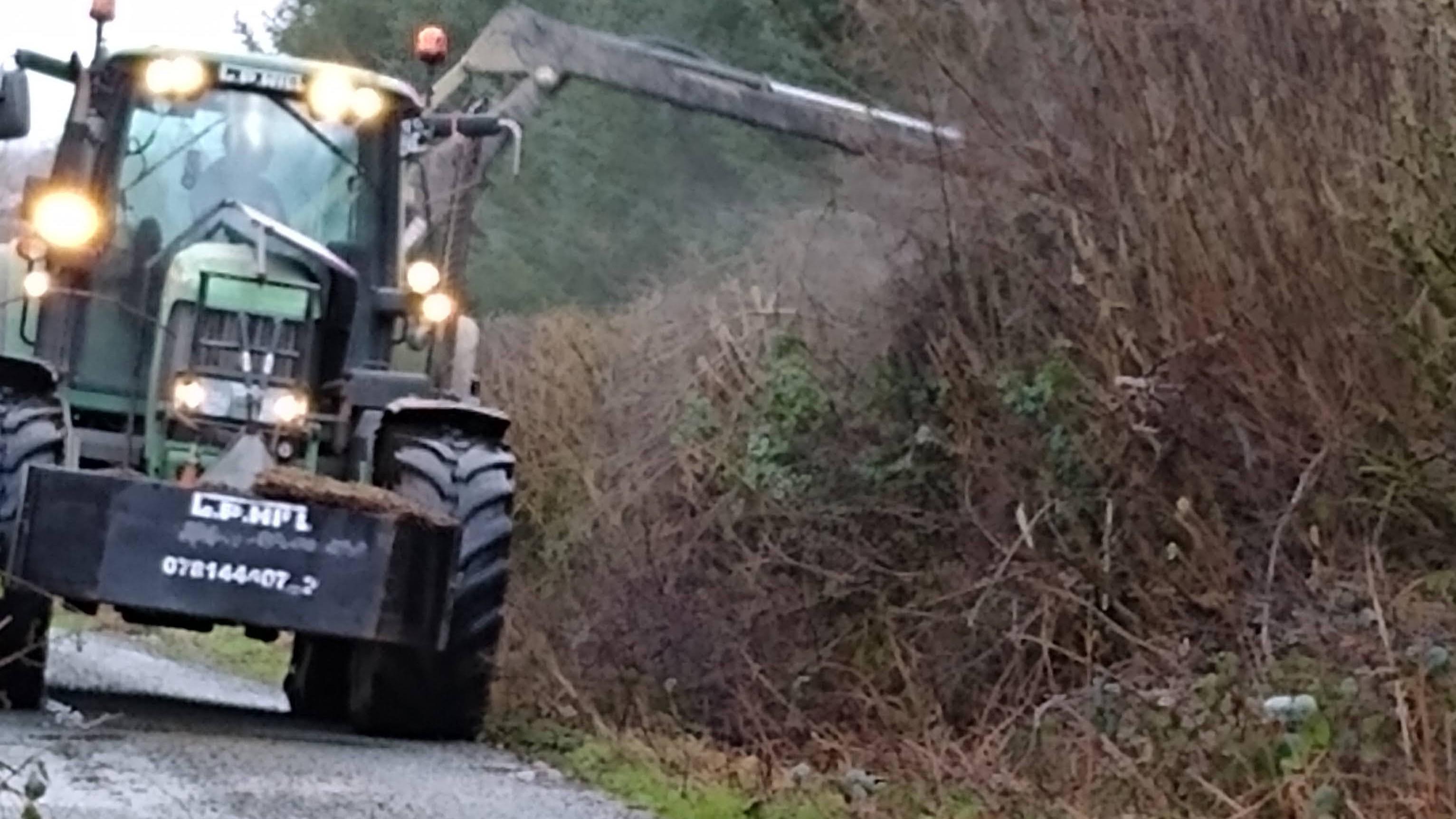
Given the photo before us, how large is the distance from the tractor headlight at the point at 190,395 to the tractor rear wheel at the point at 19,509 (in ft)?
1.51

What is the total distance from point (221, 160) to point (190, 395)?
121 centimetres

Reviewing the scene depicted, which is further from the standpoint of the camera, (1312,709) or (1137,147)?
(1137,147)

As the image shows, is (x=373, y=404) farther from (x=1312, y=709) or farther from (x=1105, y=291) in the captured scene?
(x=1312, y=709)

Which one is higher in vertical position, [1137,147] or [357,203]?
[1137,147]

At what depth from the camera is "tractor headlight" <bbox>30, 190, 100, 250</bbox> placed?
12.2m

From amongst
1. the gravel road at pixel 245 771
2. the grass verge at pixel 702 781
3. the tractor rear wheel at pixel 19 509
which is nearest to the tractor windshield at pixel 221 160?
the tractor rear wheel at pixel 19 509

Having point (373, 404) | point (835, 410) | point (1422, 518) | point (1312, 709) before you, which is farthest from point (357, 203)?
point (1312, 709)

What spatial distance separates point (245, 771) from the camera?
9961 mm

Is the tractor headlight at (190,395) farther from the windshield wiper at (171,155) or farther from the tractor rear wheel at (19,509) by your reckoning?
the windshield wiper at (171,155)

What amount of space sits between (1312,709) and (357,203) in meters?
6.13

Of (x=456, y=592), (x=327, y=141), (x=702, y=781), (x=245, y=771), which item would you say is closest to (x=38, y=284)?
(x=327, y=141)

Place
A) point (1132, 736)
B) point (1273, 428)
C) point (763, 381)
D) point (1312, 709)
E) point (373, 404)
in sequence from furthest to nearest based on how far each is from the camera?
point (763, 381), point (373, 404), point (1273, 428), point (1132, 736), point (1312, 709)

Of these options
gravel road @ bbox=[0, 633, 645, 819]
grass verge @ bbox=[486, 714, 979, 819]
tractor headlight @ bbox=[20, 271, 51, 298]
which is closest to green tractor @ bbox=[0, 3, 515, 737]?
tractor headlight @ bbox=[20, 271, 51, 298]

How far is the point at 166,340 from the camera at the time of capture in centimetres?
1195
